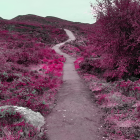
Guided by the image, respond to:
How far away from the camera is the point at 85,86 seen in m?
9.43

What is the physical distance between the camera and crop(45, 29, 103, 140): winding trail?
4500 mm

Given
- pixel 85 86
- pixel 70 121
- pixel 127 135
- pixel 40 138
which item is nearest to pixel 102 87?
pixel 85 86

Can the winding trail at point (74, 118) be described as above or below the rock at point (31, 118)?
below

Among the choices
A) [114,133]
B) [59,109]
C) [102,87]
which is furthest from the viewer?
[102,87]

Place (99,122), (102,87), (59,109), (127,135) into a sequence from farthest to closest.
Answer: (102,87)
(59,109)
(99,122)
(127,135)

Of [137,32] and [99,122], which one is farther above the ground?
[137,32]

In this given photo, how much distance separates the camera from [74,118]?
5.53 meters

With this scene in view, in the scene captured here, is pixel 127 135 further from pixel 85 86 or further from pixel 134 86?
pixel 85 86

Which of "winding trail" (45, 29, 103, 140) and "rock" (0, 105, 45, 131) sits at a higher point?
"rock" (0, 105, 45, 131)

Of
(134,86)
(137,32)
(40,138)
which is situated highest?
(137,32)

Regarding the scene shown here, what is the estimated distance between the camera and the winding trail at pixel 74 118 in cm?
450

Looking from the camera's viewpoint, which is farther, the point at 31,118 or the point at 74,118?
the point at 74,118

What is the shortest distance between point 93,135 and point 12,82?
6000 millimetres

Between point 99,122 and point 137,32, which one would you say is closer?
point 99,122
